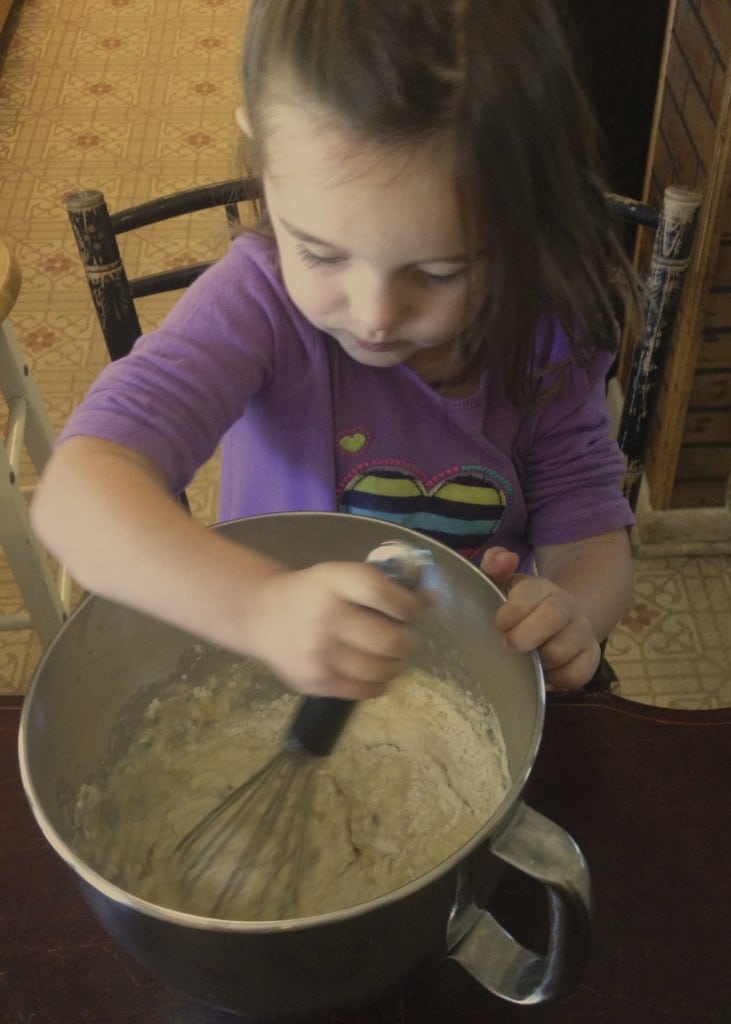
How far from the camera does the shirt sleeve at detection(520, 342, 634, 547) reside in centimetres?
73

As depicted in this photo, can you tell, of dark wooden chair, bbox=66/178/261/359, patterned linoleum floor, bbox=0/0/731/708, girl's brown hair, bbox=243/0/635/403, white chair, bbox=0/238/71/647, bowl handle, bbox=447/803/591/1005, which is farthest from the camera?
patterned linoleum floor, bbox=0/0/731/708

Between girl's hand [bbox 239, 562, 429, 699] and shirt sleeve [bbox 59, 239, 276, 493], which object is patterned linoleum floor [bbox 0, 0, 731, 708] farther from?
girl's hand [bbox 239, 562, 429, 699]

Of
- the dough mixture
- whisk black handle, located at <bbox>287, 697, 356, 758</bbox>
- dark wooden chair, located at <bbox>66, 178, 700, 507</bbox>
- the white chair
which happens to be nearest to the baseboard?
dark wooden chair, located at <bbox>66, 178, 700, 507</bbox>

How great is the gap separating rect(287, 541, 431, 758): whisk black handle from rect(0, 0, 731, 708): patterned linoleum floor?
918 millimetres

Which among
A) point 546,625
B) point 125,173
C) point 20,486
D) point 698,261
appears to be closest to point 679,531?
point 698,261

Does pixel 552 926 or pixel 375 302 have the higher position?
pixel 375 302

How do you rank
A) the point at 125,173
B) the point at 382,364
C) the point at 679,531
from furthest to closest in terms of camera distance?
1. the point at 125,173
2. the point at 679,531
3. the point at 382,364

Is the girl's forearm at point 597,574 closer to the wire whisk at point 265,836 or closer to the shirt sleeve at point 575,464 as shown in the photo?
the shirt sleeve at point 575,464

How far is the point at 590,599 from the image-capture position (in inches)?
26.9

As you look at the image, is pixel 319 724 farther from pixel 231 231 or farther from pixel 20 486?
pixel 20 486

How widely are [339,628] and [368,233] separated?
0.20 meters

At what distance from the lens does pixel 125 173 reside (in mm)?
2250

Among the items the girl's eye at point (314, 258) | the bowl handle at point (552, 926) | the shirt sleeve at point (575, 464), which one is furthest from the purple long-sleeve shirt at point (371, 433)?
the bowl handle at point (552, 926)

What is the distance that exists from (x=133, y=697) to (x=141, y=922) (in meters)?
0.22
